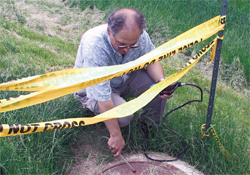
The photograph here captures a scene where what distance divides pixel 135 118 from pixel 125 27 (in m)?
1.09

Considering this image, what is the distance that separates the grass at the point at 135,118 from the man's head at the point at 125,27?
97cm

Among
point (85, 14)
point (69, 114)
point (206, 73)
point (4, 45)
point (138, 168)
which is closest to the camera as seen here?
point (138, 168)

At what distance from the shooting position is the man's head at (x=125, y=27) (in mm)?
1957

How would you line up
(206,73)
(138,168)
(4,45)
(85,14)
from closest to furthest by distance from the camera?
(138,168), (4,45), (206,73), (85,14)

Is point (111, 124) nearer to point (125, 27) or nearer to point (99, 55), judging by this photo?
point (99, 55)

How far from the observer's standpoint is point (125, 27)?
1.95 m

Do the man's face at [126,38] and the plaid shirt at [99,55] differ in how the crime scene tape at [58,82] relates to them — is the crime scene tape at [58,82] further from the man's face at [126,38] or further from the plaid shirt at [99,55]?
the plaid shirt at [99,55]

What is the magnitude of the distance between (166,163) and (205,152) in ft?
1.38

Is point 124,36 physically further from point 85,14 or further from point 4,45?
point 85,14

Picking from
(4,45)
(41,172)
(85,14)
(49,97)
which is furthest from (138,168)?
(85,14)

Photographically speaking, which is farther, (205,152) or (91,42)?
(205,152)

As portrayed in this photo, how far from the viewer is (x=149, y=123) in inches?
105

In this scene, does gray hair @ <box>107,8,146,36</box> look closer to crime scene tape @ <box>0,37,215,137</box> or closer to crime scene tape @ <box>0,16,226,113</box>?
crime scene tape @ <box>0,16,226,113</box>

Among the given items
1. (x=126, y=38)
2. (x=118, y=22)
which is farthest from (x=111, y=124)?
(x=118, y=22)
